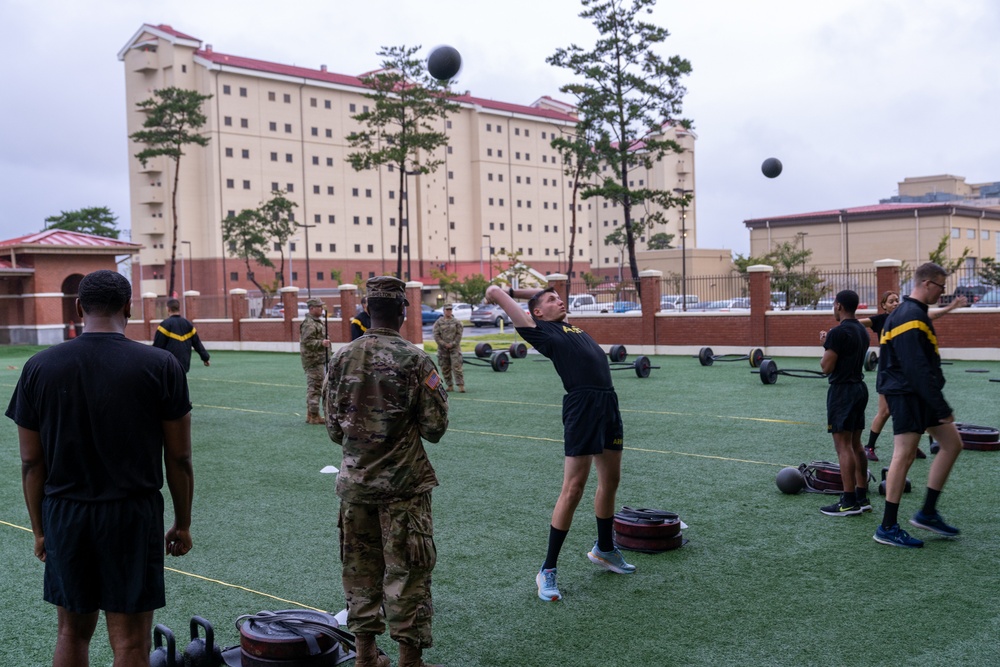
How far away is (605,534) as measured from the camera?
20.1 feet

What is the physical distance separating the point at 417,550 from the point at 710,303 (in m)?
26.0

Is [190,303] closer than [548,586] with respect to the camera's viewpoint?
No

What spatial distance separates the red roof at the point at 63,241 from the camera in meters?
42.2

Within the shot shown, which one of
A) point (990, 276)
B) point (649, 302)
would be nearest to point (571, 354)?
point (649, 302)

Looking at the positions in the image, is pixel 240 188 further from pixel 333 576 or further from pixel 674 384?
pixel 333 576

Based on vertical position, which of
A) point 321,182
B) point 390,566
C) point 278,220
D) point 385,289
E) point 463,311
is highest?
point 321,182

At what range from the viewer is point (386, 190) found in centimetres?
8962

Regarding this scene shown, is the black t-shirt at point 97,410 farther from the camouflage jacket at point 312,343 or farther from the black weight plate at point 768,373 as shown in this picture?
the black weight plate at point 768,373

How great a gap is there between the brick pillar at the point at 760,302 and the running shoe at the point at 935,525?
2015 cm

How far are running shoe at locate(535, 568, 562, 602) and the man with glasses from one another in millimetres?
2613

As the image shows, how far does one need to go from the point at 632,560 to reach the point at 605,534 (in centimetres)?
49

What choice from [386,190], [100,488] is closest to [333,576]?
[100,488]

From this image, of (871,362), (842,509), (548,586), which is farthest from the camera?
(871,362)

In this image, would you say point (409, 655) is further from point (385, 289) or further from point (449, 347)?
point (449, 347)
